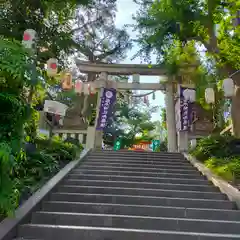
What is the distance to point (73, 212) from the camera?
213 inches

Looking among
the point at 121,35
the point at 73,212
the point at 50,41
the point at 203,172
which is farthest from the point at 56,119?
the point at 73,212

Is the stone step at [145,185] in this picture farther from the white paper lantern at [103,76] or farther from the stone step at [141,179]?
the white paper lantern at [103,76]

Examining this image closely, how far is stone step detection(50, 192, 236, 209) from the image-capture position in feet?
19.1

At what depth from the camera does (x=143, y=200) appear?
19.4 feet

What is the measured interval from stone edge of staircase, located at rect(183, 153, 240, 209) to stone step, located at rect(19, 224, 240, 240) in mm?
1448

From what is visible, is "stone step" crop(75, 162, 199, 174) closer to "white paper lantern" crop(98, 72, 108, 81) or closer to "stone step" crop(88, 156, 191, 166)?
"stone step" crop(88, 156, 191, 166)

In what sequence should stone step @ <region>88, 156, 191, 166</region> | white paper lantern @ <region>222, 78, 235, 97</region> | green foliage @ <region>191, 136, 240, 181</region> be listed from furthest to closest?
1. white paper lantern @ <region>222, 78, 235, 97</region>
2. stone step @ <region>88, 156, 191, 166</region>
3. green foliage @ <region>191, 136, 240, 181</region>

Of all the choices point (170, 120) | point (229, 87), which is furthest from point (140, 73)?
point (229, 87)

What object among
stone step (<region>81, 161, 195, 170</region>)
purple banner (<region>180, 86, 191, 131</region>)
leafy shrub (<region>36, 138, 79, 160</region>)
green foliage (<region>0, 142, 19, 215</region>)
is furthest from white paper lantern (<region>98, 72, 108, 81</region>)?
green foliage (<region>0, 142, 19, 215</region>)

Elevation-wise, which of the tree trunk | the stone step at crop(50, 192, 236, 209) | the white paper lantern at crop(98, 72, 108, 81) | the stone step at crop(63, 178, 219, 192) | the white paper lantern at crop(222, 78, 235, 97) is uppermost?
the white paper lantern at crop(98, 72, 108, 81)

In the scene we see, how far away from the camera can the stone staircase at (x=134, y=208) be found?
4.44 metres

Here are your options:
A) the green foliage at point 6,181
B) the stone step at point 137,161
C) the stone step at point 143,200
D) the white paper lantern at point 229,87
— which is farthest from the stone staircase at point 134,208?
the white paper lantern at point 229,87

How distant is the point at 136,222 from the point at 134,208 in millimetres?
573

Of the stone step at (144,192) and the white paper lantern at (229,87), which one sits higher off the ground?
the white paper lantern at (229,87)
